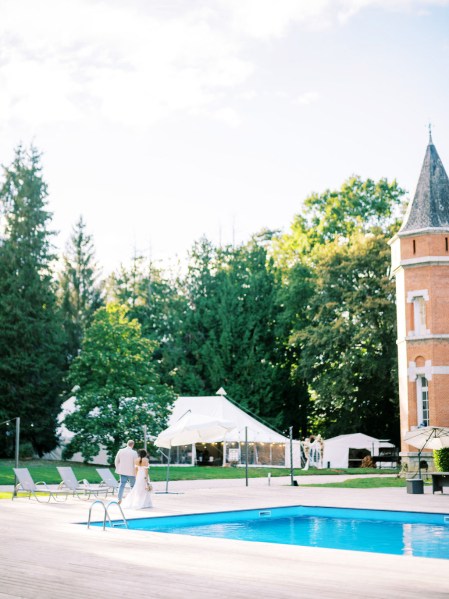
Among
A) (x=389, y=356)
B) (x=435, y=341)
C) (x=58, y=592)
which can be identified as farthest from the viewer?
(x=389, y=356)

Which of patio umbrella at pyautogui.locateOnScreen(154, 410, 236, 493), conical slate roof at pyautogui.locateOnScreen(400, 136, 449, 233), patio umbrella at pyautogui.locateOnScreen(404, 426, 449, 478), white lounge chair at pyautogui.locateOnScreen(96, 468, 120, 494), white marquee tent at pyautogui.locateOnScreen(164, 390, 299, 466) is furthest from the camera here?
white marquee tent at pyautogui.locateOnScreen(164, 390, 299, 466)

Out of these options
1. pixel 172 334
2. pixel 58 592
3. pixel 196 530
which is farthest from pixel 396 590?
pixel 172 334

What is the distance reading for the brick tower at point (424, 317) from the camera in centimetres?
3098

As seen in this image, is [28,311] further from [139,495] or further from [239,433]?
[139,495]

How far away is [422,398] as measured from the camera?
103 ft

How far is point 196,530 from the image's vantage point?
15297 millimetres

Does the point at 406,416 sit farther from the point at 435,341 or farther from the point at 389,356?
the point at 389,356

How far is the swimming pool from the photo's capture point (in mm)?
14227

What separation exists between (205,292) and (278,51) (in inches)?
1553

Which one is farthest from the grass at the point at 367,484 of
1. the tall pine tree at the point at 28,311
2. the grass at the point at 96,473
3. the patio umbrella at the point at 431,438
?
the tall pine tree at the point at 28,311

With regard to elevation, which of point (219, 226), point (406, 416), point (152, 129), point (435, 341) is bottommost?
point (406, 416)

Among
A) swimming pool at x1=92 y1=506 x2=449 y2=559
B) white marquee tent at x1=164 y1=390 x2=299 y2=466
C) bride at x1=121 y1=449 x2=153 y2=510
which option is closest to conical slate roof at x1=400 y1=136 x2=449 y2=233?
white marquee tent at x1=164 y1=390 x2=299 y2=466

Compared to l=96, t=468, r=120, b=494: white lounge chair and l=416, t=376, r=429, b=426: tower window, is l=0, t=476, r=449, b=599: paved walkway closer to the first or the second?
l=96, t=468, r=120, b=494: white lounge chair

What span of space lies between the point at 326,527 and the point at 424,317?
16.9 metres
